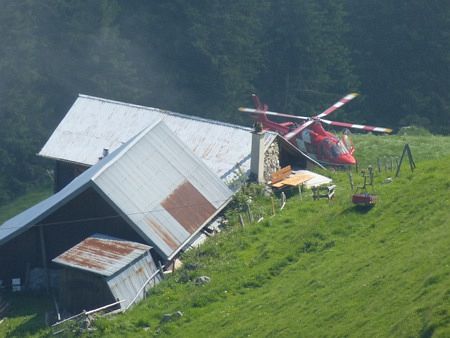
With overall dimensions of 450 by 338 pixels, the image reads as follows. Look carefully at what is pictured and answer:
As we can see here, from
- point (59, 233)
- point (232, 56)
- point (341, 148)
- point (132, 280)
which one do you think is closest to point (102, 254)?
point (132, 280)

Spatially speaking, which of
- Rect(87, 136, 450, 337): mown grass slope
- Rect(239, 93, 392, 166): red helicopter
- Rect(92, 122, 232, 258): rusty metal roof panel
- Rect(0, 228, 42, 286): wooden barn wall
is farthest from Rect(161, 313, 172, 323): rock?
Rect(239, 93, 392, 166): red helicopter

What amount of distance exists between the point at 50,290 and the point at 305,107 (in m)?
43.5

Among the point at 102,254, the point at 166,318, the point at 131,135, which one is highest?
the point at 131,135

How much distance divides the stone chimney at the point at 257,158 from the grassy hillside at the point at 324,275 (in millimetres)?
1414

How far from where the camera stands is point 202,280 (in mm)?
36531

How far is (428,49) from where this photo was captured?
8238 cm

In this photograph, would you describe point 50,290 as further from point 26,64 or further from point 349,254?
point 26,64

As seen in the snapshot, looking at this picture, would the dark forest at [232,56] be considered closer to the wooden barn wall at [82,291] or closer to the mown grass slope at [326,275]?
the mown grass slope at [326,275]

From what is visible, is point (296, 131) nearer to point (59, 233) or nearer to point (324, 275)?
point (59, 233)

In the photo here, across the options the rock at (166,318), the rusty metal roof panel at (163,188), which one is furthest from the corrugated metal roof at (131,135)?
the rock at (166,318)

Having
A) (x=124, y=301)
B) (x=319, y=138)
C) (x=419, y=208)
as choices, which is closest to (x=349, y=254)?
(x=419, y=208)

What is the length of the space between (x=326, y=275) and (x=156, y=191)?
32.2ft

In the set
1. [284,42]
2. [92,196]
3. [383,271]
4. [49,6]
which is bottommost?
[383,271]

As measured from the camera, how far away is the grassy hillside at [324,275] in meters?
27.4
